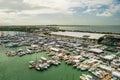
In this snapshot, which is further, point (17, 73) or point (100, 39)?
point (100, 39)

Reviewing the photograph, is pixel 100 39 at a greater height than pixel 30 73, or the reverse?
pixel 100 39

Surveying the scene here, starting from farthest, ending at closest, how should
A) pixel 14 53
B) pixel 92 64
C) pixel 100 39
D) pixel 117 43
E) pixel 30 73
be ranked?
pixel 100 39 → pixel 117 43 → pixel 14 53 → pixel 92 64 → pixel 30 73

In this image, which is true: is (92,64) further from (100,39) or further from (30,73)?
(100,39)

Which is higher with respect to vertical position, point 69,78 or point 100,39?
point 100,39

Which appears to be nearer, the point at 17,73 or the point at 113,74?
the point at 113,74

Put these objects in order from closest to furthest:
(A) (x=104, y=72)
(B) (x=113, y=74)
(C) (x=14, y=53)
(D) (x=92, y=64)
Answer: (B) (x=113, y=74) < (A) (x=104, y=72) < (D) (x=92, y=64) < (C) (x=14, y=53)

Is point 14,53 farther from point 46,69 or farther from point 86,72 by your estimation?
point 86,72

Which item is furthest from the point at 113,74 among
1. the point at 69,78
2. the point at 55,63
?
the point at 55,63

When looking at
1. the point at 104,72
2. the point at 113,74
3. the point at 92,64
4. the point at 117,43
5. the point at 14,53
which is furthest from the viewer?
the point at 117,43

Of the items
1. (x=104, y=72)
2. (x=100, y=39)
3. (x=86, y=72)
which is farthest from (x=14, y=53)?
(x=100, y=39)
